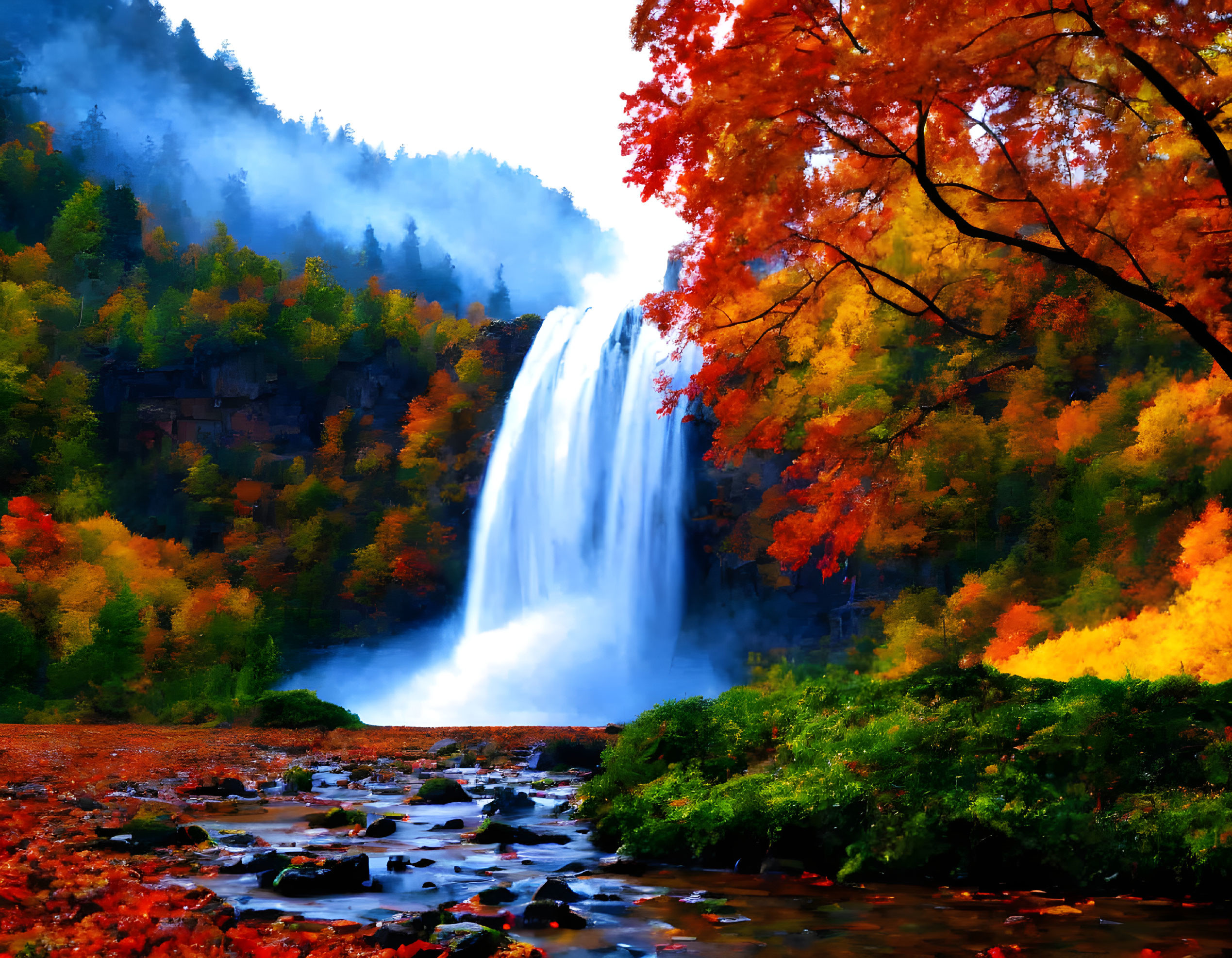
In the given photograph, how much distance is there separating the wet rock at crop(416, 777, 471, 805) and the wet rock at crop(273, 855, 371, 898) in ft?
13.0

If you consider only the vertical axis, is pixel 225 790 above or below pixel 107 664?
below

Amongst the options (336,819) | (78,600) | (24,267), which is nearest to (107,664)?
(78,600)

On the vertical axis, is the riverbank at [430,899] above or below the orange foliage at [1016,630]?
below

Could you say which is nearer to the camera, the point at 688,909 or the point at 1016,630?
the point at 688,909

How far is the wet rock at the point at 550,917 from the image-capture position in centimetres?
437

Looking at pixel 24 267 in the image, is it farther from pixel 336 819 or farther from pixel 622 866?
pixel 622 866

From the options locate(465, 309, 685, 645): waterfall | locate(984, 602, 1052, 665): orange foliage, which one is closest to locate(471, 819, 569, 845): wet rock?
locate(984, 602, 1052, 665): orange foliage

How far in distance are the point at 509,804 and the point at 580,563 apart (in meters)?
22.4

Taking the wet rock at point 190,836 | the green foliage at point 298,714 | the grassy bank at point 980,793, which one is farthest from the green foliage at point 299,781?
the green foliage at point 298,714

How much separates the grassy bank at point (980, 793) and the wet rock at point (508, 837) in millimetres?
463

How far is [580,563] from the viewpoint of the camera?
30.8m

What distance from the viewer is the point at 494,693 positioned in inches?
1181

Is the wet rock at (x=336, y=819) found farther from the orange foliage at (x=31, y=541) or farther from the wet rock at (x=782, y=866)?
the orange foliage at (x=31, y=541)

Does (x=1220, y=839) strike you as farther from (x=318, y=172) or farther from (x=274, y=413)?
(x=318, y=172)
